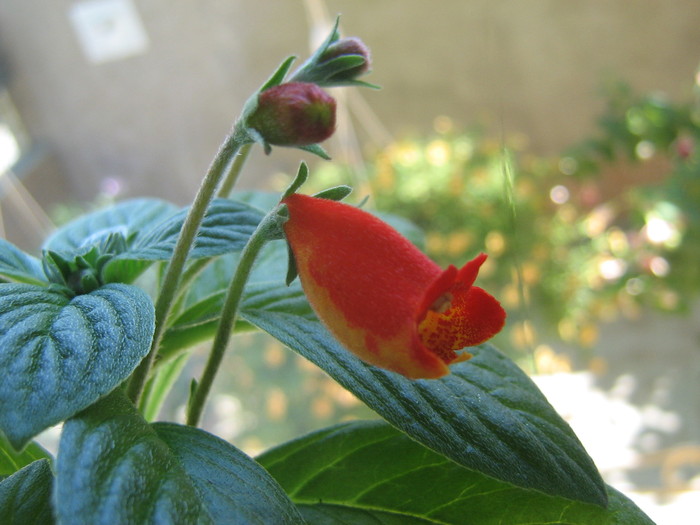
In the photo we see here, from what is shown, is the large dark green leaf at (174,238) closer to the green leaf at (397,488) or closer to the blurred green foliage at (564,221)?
the green leaf at (397,488)

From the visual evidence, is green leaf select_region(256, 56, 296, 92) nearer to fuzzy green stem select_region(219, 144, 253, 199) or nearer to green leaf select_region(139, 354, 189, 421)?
fuzzy green stem select_region(219, 144, 253, 199)

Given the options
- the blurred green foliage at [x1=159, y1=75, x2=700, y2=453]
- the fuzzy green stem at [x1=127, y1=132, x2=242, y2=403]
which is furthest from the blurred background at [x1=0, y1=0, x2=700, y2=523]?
the fuzzy green stem at [x1=127, y1=132, x2=242, y2=403]

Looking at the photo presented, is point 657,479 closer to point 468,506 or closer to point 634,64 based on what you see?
point 468,506

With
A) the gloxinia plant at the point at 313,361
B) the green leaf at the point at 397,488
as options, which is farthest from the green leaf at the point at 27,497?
the green leaf at the point at 397,488

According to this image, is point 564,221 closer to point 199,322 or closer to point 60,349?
point 199,322

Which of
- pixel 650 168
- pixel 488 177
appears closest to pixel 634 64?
pixel 650 168

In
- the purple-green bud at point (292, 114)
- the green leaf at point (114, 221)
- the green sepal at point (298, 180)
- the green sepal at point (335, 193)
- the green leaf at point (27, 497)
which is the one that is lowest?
the green leaf at point (27, 497)
